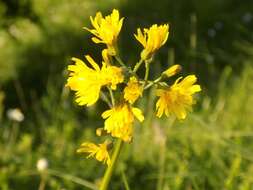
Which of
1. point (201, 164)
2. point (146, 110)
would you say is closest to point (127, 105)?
point (201, 164)

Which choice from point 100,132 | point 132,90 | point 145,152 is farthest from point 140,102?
point 132,90

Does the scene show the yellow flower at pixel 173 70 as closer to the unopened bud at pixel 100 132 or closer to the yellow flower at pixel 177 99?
the yellow flower at pixel 177 99

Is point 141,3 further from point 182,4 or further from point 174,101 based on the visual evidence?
point 174,101

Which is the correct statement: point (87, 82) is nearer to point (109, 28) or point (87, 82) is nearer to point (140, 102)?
point (109, 28)

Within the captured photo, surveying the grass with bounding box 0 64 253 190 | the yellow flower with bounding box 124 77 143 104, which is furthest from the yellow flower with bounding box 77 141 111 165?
the grass with bounding box 0 64 253 190

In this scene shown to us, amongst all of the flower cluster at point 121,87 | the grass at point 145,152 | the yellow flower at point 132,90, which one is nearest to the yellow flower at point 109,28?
the flower cluster at point 121,87

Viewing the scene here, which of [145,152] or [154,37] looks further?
[145,152]

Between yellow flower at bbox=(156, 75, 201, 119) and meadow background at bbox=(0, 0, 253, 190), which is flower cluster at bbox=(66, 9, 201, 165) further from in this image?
meadow background at bbox=(0, 0, 253, 190)
